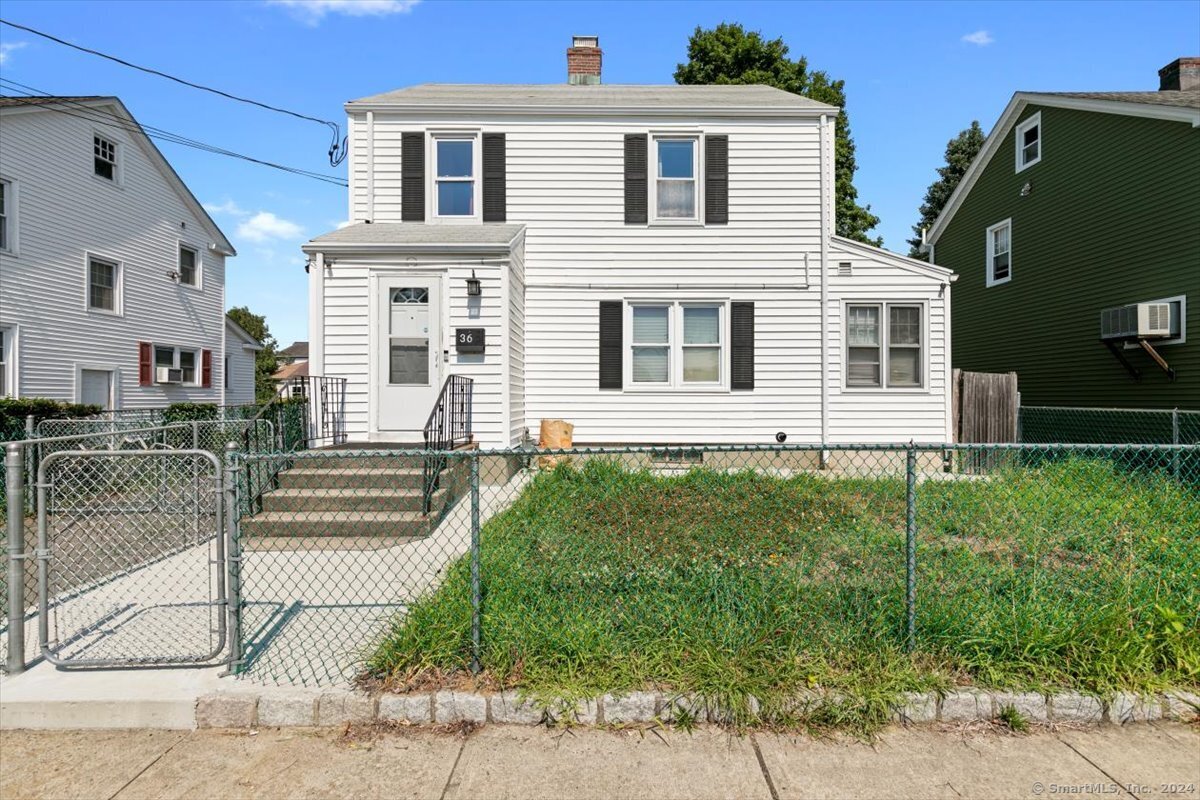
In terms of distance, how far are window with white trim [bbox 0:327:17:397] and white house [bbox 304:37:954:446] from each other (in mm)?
8366

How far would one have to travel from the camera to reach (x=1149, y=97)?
1208 cm

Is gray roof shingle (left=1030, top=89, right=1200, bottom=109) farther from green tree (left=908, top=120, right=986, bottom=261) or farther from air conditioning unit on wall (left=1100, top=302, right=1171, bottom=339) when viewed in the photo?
green tree (left=908, top=120, right=986, bottom=261)

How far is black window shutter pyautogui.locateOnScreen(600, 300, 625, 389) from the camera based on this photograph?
10250mm

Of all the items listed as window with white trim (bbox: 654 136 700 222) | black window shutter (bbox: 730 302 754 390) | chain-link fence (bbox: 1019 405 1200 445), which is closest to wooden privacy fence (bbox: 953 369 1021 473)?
chain-link fence (bbox: 1019 405 1200 445)

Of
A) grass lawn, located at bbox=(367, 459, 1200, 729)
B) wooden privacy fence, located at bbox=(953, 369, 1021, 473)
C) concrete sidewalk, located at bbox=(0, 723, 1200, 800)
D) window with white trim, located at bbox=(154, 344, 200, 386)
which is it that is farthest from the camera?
window with white trim, located at bbox=(154, 344, 200, 386)

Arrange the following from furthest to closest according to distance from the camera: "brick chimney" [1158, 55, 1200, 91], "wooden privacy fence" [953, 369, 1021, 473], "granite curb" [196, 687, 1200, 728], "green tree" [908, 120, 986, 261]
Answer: "green tree" [908, 120, 986, 261], "brick chimney" [1158, 55, 1200, 91], "wooden privacy fence" [953, 369, 1021, 473], "granite curb" [196, 687, 1200, 728]

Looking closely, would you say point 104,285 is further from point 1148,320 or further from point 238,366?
point 1148,320

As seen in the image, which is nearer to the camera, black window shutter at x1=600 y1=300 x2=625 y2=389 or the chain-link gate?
the chain-link gate

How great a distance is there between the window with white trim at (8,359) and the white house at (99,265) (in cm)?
2

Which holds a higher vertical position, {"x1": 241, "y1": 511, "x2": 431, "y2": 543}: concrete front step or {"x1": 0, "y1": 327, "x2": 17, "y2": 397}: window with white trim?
{"x1": 0, "y1": 327, "x2": 17, "y2": 397}: window with white trim

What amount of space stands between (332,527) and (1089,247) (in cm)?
1527

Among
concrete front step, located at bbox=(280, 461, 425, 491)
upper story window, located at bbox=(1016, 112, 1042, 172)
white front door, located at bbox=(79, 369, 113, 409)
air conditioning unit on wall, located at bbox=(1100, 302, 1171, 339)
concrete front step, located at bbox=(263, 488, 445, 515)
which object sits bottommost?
concrete front step, located at bbox=(263, 488, 445, 515)

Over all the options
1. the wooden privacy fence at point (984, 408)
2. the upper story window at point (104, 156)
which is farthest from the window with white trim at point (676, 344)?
the upper story window at point (104, 156)

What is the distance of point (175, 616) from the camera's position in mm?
4273
